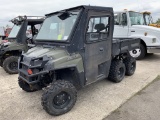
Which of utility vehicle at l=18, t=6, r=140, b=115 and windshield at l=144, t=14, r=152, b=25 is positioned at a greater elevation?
windshield at l=144, t=14, r=152, b=25

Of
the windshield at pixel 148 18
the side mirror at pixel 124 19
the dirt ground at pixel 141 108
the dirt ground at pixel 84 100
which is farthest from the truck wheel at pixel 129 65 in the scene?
the windshield at pixel 148 18

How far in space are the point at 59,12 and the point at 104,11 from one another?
107cm

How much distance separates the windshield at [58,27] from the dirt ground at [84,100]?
151 cm

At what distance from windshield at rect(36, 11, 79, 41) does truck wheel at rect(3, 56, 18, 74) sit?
8.75 ft

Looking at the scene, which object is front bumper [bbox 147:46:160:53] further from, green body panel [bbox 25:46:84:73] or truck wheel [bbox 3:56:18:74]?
truck wheel [bbox 3:56:18:74]

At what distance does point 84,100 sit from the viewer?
12.9ft

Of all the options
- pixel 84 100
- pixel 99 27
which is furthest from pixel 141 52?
pixel 84 100

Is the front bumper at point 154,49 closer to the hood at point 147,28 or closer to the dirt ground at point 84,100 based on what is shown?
the hood at point 147,28

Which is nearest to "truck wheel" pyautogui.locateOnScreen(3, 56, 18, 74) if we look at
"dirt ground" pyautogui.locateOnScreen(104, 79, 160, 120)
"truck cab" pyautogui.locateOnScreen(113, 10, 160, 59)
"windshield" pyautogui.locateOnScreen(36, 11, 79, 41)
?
"windshield" pyautogui.locateOnScreen(36, 11, 79, 41)

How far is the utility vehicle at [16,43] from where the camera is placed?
20.7ft

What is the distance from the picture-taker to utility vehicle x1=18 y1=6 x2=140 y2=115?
3.24 meters

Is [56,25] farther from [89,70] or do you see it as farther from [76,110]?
[76,110]

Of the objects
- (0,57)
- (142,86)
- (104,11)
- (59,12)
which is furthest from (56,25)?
(0,57)

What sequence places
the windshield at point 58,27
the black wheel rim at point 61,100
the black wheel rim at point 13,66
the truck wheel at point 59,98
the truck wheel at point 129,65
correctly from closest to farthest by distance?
the truck wheel at point 59,98
the black wheel rim at point 61,100
the windshield at point 58,27
the truck wheel at point 129,65
the black wheel rim at point 13,66
